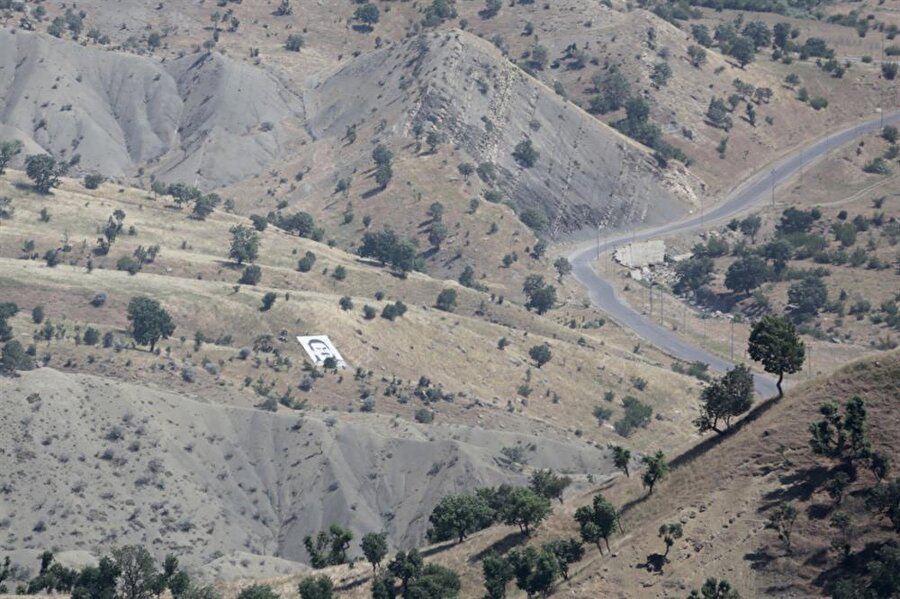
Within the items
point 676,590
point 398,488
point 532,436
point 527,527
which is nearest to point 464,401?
point 532,436

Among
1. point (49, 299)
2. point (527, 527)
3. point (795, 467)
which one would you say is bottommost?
point (49, 299)

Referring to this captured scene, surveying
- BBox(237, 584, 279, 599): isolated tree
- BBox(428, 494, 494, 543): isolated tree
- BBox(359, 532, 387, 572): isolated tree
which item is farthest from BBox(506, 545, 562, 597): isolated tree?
BBox(237, 584, 279, 599): isolated tree

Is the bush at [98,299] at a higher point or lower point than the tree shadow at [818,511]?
lower

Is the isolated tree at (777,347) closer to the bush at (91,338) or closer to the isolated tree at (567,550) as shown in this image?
the isolated tree at (567,550)

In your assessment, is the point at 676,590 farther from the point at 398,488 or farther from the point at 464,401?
the point at 464,401

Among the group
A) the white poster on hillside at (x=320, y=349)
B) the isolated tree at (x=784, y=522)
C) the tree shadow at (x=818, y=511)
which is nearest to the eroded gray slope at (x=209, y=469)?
the white poster on hillside at (x=320, y=349)

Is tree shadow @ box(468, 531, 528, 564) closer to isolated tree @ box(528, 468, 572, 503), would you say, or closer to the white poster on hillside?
isolated tree @ box(528, 468, 572, 503)
